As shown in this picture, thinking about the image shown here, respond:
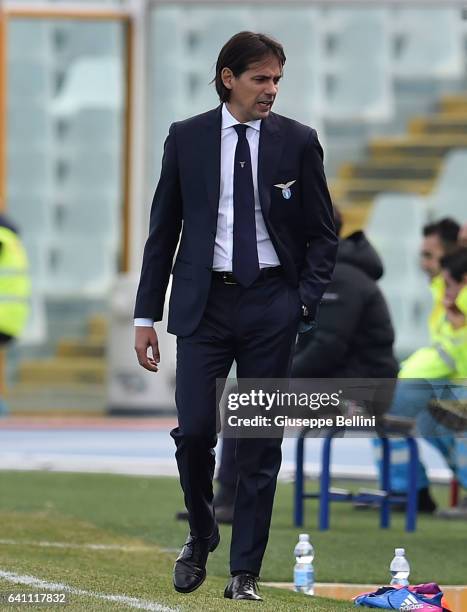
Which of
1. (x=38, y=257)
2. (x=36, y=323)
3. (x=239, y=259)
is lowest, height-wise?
(x=36, y=323)

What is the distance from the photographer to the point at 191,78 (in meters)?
21.0

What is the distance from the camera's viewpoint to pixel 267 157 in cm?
620

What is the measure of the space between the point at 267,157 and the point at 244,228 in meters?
0.27

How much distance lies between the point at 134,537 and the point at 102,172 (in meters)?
12.0

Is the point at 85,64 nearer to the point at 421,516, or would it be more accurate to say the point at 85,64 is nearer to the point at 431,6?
the point at 431,6

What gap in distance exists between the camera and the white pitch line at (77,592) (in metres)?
5.89

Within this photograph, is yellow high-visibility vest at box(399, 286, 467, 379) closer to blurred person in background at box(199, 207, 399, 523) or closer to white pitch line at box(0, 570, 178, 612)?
blurred person in background at box(199, 207, 399, 523)

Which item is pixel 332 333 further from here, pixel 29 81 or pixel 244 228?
pixel 29 81

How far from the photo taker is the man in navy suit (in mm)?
6172

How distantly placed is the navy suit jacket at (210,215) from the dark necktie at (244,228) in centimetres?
5

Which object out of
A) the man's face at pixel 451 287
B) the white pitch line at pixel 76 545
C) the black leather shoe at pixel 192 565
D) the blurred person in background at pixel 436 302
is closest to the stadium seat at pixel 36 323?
the blurred person in background at pixel 436 302

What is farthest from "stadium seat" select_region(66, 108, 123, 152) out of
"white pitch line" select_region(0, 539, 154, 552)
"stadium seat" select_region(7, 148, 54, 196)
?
"white pitch line" select_region(0, 539, 154, 552)

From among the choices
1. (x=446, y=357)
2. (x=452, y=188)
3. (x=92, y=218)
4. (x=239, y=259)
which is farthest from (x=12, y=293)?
(x=239, y=259)

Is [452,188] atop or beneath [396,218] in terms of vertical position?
atop
